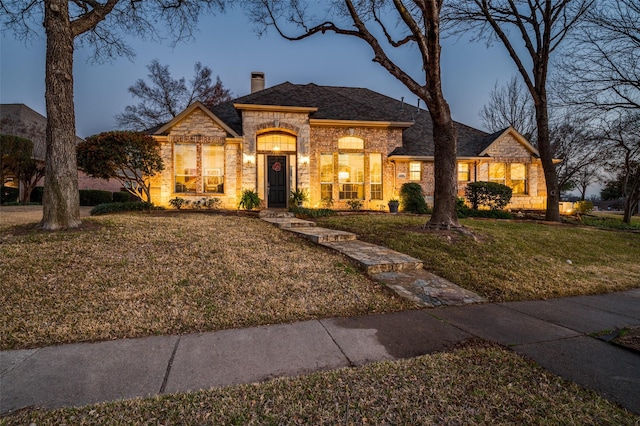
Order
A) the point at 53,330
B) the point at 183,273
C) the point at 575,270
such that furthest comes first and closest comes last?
the point at 575,270, the point at 183,273, the point at 53,330

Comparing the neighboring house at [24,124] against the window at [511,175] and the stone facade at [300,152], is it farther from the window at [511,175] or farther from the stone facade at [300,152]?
the window at [511,175]

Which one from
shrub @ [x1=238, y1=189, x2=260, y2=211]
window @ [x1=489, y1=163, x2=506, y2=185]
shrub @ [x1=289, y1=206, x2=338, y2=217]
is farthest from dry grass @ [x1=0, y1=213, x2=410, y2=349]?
window @ [x1=489, y1=163, x2=506, y2=185]

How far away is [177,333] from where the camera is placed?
108 inches

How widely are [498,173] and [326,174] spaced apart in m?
9.21

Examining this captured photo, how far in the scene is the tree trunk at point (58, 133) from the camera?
562cm

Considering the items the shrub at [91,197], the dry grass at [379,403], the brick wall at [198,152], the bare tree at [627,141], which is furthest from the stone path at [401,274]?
the shrub at [91,197]

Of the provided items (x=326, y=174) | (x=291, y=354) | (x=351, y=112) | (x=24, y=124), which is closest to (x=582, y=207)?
(x=351, y=112)

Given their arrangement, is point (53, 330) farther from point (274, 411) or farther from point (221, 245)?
point (221, 245)

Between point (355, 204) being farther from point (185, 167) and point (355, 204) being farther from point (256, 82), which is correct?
point (256, 82)

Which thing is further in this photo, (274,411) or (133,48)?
(133,48)

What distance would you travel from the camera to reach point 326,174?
44.8 feet

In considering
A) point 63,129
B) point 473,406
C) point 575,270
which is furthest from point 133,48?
point 575,270

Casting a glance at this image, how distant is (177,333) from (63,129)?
5543mm

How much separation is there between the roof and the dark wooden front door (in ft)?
6.41
